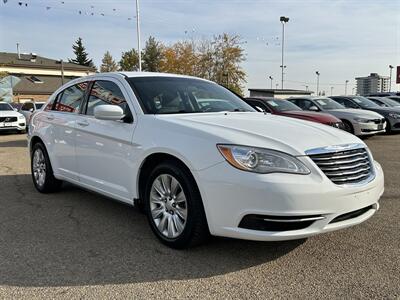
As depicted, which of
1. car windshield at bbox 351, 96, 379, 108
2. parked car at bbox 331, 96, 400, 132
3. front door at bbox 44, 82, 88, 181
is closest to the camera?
front door at bbox 44, 82, 88, 181

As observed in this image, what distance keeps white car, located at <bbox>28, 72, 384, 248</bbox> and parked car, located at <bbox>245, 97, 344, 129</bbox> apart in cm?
615

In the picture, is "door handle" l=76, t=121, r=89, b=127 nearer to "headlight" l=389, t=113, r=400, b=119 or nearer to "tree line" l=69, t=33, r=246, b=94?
"headlight" l=389, t=113, r=400, b=119

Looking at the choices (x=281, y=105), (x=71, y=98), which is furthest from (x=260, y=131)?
(x=281, y=105)

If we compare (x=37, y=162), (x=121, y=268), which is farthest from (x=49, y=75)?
(x=121, y=268)

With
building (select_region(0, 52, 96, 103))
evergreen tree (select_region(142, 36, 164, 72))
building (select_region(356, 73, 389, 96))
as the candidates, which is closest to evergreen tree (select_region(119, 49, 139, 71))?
evergreen tree (select_region(142, 36, 164, 72))

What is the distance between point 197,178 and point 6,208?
3.14 meters

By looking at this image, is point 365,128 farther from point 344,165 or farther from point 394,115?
point 344,165

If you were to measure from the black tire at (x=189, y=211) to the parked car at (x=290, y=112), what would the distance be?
704cm

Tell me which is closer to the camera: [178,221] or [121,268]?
[121,268]

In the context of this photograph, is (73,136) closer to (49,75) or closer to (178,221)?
(178,221)

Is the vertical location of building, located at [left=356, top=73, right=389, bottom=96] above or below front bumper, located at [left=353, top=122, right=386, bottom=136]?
above

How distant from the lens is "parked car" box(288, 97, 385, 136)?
13.1 metres

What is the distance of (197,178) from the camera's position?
11.6ft

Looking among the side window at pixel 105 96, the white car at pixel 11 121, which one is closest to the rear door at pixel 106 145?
the side window at pixel 105 96
